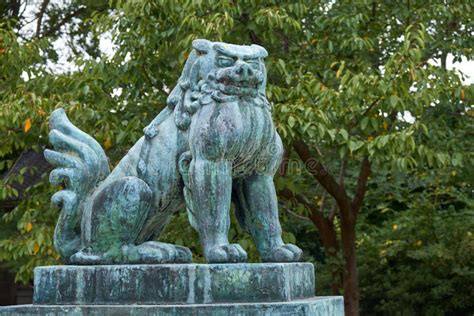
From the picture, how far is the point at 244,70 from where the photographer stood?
5.13 metres

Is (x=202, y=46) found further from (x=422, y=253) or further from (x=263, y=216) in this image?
(x=422, y=253)

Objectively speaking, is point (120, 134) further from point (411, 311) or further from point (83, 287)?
point (411, 311)

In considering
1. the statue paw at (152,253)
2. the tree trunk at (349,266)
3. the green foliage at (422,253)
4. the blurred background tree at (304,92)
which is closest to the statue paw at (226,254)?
the statue paw at (152,253)

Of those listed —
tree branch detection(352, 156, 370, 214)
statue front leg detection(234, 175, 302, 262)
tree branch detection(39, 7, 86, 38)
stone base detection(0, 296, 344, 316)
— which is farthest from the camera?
tree branch detection(39, 7, 86, 38)

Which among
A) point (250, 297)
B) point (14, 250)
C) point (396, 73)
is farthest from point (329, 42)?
point (250, 297)

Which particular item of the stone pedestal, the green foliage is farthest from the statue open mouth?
the green foliage

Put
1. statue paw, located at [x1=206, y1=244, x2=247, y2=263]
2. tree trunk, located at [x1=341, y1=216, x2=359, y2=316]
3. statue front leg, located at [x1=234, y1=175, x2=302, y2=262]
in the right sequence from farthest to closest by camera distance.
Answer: tree trunk, located at [x1=341, y1=216, x2=359, y2=316] < statue front leg, located at [x1=234, y1=175, x2=302, y2=262] < statue paw, located at [x1=206, y1=244, x2=247, y2=263]

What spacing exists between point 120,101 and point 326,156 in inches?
92.1

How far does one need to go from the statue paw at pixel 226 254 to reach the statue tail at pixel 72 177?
806mm

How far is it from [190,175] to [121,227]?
1.50 ft

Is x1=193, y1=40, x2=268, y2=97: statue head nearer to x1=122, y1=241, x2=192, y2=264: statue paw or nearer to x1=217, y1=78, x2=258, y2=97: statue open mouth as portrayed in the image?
x1=217, y1=78, x2=258, y2=97: statue open mouth

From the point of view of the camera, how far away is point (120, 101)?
9.73m

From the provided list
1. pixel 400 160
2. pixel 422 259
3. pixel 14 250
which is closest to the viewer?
pixel 400 160

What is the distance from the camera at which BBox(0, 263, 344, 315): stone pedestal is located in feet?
15.6
